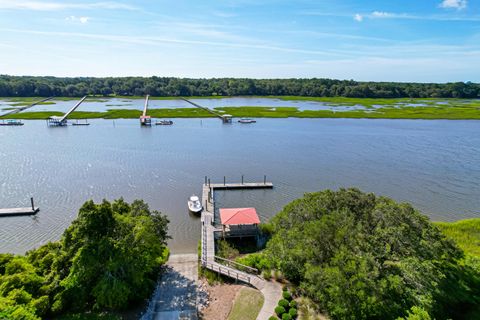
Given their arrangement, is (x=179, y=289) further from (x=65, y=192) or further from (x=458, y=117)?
(x=458, y=117)

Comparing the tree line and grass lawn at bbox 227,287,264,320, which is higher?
the tree line

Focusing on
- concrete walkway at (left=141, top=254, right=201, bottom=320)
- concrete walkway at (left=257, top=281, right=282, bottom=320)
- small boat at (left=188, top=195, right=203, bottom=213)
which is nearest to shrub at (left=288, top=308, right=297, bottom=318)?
concrete walkway at (left=257, top=281, right=282, bottom=320)

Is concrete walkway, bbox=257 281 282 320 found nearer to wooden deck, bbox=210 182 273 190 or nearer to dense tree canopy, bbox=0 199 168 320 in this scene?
dense tree canopy, bbox=0 199 168 320

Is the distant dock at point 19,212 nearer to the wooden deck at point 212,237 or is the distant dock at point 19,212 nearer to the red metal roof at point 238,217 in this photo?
the wooden deck at point 212,237

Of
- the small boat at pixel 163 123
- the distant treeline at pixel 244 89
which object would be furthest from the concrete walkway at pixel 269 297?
the distant treeline at pixel 244 89

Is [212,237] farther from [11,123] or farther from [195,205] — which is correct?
[11,123]

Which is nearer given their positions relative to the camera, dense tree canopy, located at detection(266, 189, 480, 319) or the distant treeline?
dense tree canopy, located at detection(266, 189, 480, 319)
